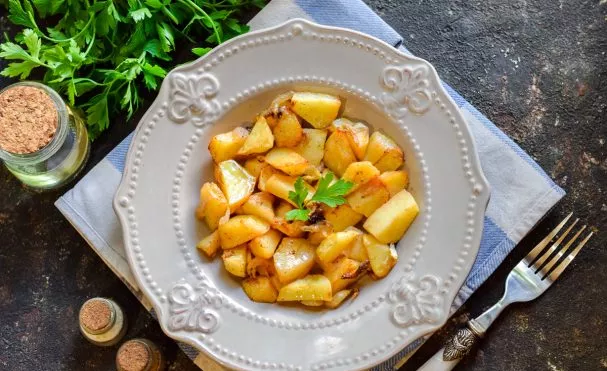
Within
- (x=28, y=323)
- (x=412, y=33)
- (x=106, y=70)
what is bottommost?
(x=28, y=323)

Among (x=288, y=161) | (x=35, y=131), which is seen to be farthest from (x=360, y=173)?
(x=35, y=131)

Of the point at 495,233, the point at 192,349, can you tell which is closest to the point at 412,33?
the point at 495,233

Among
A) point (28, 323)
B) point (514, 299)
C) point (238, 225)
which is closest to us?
point (238, 225)

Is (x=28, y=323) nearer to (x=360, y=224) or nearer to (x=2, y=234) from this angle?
(x=2, y=234)

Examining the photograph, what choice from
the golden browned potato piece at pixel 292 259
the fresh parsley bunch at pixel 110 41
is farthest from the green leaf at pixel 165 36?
the golden browned potato piece at pixel 292 259

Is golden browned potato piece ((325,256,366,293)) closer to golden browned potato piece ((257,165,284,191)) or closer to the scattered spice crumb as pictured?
golden browned potato piece ((257,165,284,191))

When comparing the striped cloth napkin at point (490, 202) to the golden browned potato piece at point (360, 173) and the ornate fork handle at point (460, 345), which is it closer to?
the ornate fork handle at point (460, 345)
